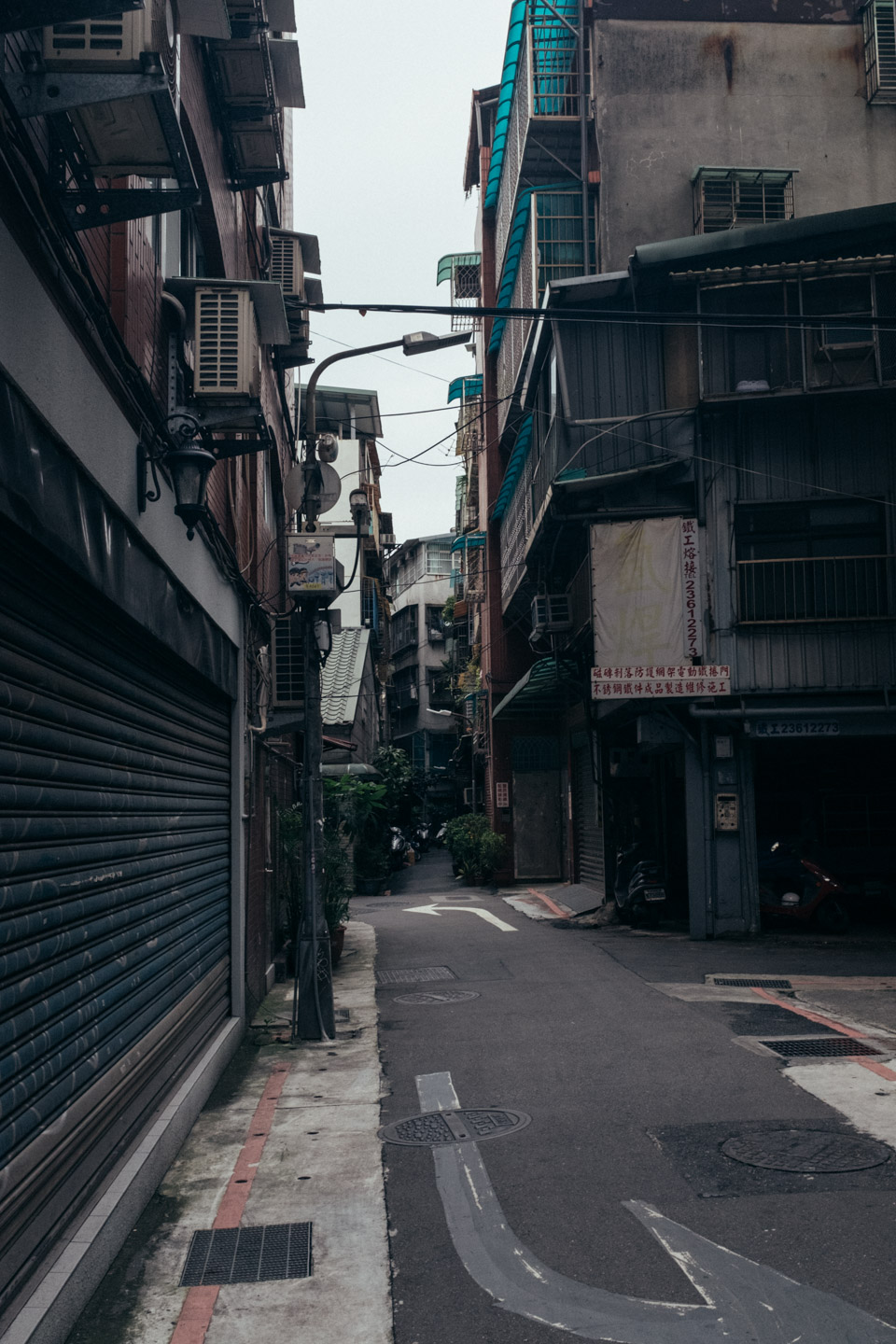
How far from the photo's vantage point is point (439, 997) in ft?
41.8

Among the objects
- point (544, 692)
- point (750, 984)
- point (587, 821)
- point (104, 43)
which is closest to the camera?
point (104, 43)

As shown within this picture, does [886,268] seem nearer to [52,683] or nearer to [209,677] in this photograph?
[209,677]

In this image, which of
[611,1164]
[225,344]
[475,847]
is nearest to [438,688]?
[475,847]

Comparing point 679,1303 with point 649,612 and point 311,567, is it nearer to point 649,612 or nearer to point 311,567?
point 311,567

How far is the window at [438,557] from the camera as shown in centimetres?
6888

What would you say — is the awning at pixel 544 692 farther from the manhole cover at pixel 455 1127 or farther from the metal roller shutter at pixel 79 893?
the metal roller shutter at pixel 79 893

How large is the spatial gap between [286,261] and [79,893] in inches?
479

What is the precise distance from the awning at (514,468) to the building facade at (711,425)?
16.1 inches

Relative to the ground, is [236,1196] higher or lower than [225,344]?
lower

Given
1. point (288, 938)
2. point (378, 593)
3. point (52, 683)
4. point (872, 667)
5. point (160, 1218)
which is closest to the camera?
point (52, 683)

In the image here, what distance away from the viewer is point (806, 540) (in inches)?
689

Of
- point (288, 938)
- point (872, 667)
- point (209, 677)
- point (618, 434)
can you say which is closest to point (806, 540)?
point (872, 667)

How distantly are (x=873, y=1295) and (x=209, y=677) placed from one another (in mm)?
6159

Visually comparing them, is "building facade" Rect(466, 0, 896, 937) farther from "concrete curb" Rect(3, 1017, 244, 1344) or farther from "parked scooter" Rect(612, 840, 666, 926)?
"concrete curb" Rect(3, 1017, 244, 1344)
